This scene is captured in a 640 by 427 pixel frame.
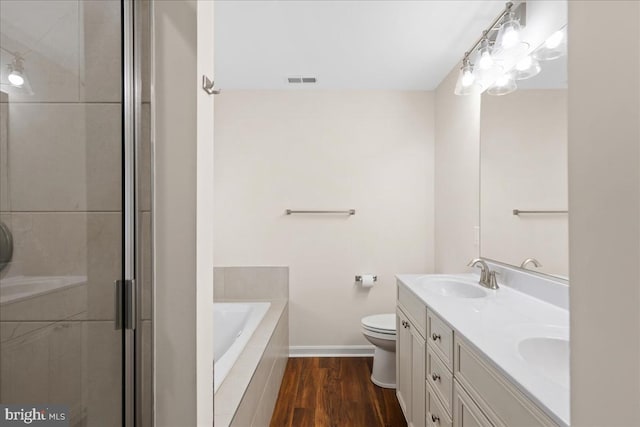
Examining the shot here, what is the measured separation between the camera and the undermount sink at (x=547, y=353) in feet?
3.74

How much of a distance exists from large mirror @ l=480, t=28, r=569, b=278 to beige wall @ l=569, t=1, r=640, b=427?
1.11 meters

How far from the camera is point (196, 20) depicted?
2.70 ft

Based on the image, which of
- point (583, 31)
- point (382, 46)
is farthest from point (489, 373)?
point (382, 46)

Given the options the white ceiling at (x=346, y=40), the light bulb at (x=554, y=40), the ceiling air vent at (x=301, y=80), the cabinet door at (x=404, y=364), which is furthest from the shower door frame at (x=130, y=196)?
the ceiling air vent at (x=301, y=80)

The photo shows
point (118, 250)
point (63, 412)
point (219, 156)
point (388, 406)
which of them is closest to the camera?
point (63, 412)

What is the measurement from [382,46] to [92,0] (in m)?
1.93

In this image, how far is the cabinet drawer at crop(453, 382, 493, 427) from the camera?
1082 mm

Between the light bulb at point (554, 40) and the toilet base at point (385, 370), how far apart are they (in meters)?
2.09

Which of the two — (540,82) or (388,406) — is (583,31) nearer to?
(540,82)

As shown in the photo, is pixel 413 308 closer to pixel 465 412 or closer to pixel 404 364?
pixel 404 364

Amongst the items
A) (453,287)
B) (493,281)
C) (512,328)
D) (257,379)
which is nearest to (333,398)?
(257,379)

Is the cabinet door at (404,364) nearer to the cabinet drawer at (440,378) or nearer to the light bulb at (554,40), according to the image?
the cabinet drawer at (440,378)

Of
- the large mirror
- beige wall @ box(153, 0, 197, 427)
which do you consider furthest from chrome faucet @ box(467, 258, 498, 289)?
beige wall @ box(153, 0, 197, 427)

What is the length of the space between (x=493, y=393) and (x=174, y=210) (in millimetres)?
1010
